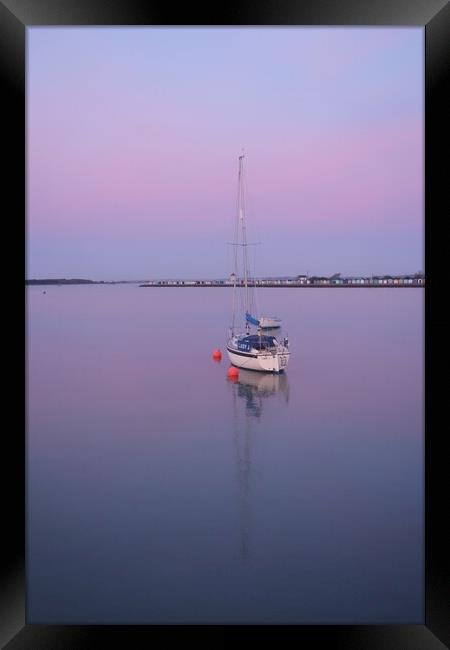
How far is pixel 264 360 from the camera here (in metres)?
12.2

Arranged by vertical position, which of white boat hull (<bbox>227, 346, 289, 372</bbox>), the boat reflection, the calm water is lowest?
the calm water

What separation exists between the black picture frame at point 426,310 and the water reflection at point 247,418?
2.41m

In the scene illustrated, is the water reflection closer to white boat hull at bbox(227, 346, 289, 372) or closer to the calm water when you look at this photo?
the calm water

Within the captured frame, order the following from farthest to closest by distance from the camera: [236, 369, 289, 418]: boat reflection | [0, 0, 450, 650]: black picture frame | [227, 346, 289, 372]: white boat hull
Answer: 1. [227, 346, 289, 372]: white boat hull
2. [236, 369, 289, 418]: boat reflection
3. [0, 0, 450, 650]: black picture frame

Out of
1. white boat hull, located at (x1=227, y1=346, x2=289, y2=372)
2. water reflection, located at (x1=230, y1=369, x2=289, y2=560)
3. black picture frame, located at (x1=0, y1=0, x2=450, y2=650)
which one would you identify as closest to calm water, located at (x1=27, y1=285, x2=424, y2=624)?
water reflection, located at (x1=230, y1=369, x2=289, y2=560)

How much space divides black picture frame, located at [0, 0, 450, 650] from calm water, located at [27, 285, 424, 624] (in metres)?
1.65

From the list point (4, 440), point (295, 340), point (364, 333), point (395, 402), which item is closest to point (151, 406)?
point (395, 402)

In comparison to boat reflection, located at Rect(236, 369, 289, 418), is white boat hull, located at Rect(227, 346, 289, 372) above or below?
above

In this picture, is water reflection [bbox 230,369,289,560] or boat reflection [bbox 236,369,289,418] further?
boat reflection [bbox 236,369,289,418]

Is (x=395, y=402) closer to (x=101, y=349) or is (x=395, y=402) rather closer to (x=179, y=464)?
(x=179, y=464)

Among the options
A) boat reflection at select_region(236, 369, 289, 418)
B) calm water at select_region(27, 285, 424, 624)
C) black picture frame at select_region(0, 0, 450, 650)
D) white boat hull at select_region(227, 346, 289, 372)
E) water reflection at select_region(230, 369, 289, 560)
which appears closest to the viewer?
black picture frame at select_region(0, 0, 450, 650)

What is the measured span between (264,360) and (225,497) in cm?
659

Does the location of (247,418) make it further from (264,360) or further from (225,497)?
(225,497)

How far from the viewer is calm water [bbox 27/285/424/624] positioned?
12.3ft
